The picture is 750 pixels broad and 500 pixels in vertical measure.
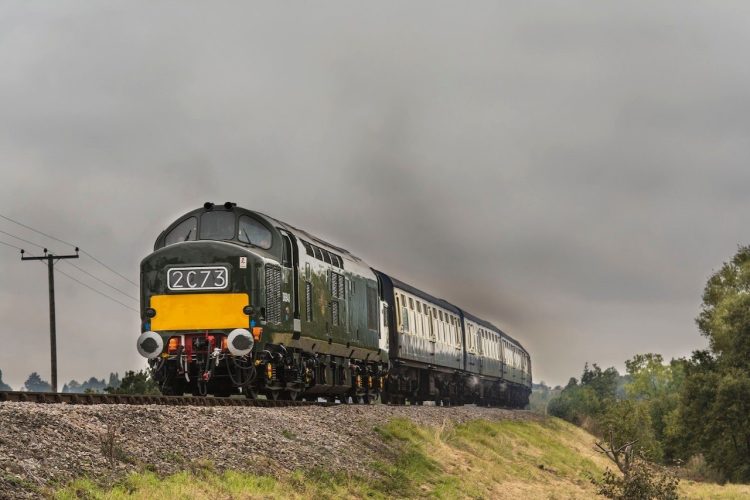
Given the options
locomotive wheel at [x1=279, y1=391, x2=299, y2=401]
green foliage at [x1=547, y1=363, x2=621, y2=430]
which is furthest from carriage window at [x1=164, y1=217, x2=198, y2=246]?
green foliage at [x1=547, y1=363, x2=621, y2=430]

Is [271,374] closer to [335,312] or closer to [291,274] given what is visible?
[291,274]

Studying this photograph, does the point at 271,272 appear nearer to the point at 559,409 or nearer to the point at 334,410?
the point at 334,410

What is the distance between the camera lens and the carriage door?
914 inches

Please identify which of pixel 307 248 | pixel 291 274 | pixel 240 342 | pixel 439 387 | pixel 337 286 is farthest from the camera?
pixel 439 387

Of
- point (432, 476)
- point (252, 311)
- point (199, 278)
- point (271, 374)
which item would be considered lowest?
point (432, 476)

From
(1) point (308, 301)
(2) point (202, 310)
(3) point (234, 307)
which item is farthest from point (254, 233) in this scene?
(1) point (308, 301)

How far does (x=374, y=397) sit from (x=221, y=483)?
19.7 m

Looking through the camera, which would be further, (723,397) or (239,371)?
(723,397)

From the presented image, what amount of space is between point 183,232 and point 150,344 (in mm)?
3001

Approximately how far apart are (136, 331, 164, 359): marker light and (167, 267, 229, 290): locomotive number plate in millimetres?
1072

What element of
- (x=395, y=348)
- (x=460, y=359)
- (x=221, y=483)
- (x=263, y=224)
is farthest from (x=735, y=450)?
(x=221, y=483)

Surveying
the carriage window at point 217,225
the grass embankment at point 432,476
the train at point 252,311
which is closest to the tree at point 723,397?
the grass embankment at point 432,476

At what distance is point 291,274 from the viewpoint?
77.5 ft

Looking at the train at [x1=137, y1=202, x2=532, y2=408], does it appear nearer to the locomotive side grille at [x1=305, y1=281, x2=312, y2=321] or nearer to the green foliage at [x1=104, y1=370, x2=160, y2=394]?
the locomotive side grille at [x1=305, y1=281, x2=312, y2=321]
